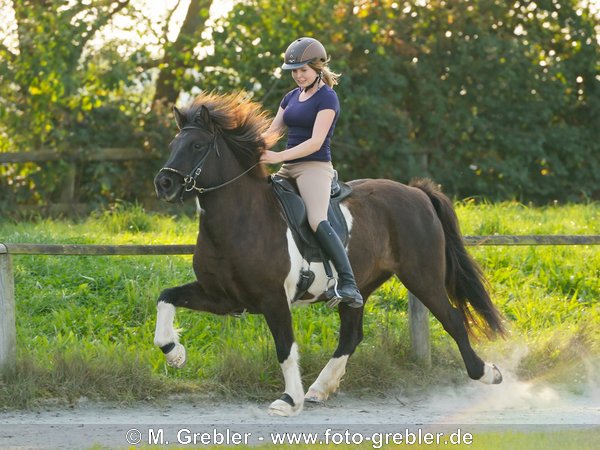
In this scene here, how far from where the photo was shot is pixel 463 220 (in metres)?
12.1

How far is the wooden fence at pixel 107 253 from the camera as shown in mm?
7121

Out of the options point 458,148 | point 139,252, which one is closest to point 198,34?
point 458,148

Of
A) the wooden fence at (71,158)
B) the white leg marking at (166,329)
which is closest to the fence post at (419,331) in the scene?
the white leg marking at (166,329)

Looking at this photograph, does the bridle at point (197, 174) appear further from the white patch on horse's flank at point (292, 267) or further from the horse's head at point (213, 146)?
the white patch on horse's flank at point (292, 267)

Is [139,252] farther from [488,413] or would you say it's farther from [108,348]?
[488,413]

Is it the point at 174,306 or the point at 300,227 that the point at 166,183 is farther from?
the point at 300,227

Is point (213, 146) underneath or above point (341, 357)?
above

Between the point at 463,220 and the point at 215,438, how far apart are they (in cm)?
656

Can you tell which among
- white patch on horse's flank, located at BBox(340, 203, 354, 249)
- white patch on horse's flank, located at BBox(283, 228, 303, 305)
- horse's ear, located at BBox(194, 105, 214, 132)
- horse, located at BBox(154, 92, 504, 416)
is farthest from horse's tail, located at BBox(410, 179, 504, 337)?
horse's ear, located at BBox(194, 105, 214, 132)

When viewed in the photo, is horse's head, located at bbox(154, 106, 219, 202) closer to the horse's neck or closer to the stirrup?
the horse's neck

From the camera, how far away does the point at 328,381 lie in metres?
7.27

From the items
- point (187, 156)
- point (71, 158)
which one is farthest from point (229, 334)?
point (71, 158)

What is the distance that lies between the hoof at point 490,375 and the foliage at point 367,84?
31.3ft

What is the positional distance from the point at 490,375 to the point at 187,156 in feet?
9.04
